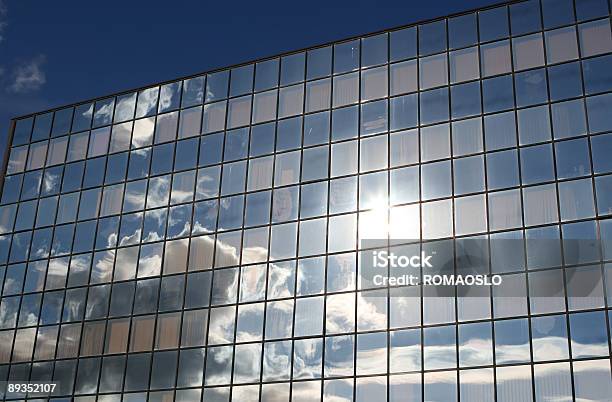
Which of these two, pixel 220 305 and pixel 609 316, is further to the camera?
pixel 220 305

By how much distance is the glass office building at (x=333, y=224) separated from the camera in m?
38.5

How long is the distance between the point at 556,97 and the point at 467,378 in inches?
545

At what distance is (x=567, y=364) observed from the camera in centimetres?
3631

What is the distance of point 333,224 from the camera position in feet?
144

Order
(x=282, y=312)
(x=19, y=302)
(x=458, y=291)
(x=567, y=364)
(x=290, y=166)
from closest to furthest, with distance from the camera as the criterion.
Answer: (x=567, y=364)
(x=458, y=291)
(x=282, y=312)
(x=290, y=166)
(x=19, y=302)

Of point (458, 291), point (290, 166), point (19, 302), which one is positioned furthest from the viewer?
point (19, 302)

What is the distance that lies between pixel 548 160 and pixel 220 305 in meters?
17.3

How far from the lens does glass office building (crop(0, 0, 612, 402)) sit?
3853cm

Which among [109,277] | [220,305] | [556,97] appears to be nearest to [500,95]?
[556,97]

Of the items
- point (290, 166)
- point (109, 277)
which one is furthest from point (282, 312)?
point (109, 277)

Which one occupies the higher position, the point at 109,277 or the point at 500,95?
the point at 500,95

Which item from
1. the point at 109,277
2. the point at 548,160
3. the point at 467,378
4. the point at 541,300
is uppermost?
the point at 548,160

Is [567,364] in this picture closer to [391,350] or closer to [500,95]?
[391,350]

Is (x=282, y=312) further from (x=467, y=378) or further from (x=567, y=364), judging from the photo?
(x=567, y=364)
